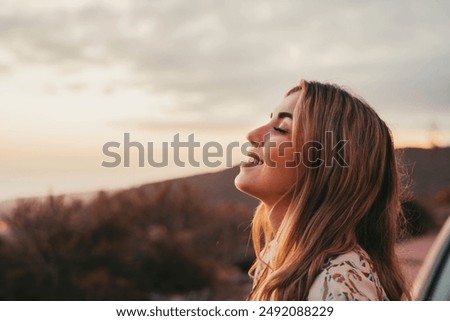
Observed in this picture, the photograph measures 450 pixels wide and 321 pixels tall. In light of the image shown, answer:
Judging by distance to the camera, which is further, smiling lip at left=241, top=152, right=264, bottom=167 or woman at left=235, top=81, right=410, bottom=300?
smiling lip at left=241, top=152, right=264, bottom=167

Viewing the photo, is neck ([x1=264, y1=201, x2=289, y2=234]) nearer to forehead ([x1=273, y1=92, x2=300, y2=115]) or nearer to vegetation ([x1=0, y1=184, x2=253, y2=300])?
forehead ([x1=273, y1=92, x2=300, y2=115])

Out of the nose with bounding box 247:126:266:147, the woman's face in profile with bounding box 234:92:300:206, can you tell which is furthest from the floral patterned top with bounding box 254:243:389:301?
the nose with bounding box 247:126:266:147

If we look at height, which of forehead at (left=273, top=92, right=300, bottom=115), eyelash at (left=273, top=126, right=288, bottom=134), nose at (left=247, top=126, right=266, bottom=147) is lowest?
nose at (left=247, top=126, right=266, bottom=147)

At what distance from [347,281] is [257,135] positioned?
19.1 inches

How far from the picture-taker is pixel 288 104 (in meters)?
1.57

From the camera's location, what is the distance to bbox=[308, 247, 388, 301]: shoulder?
1154 millimetres

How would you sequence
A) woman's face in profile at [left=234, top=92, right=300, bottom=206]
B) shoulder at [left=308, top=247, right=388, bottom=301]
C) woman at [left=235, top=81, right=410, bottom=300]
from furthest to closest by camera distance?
woman's face in profile at [left=234, top=92, right=300, bottom=206], woman at [left=235, top=81, right=410, bottom=300], shoulder at [left=308, top=247, right=388, bottom=301]

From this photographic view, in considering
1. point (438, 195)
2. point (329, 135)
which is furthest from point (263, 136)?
point (438, 195)

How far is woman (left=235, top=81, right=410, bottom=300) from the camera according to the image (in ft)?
4.40

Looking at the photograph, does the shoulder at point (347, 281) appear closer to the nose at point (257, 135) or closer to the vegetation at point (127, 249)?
the nose at point (257, 135)

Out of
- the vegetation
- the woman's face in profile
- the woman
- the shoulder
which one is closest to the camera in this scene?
the shoulder

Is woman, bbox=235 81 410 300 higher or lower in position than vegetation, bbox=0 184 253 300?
higher
